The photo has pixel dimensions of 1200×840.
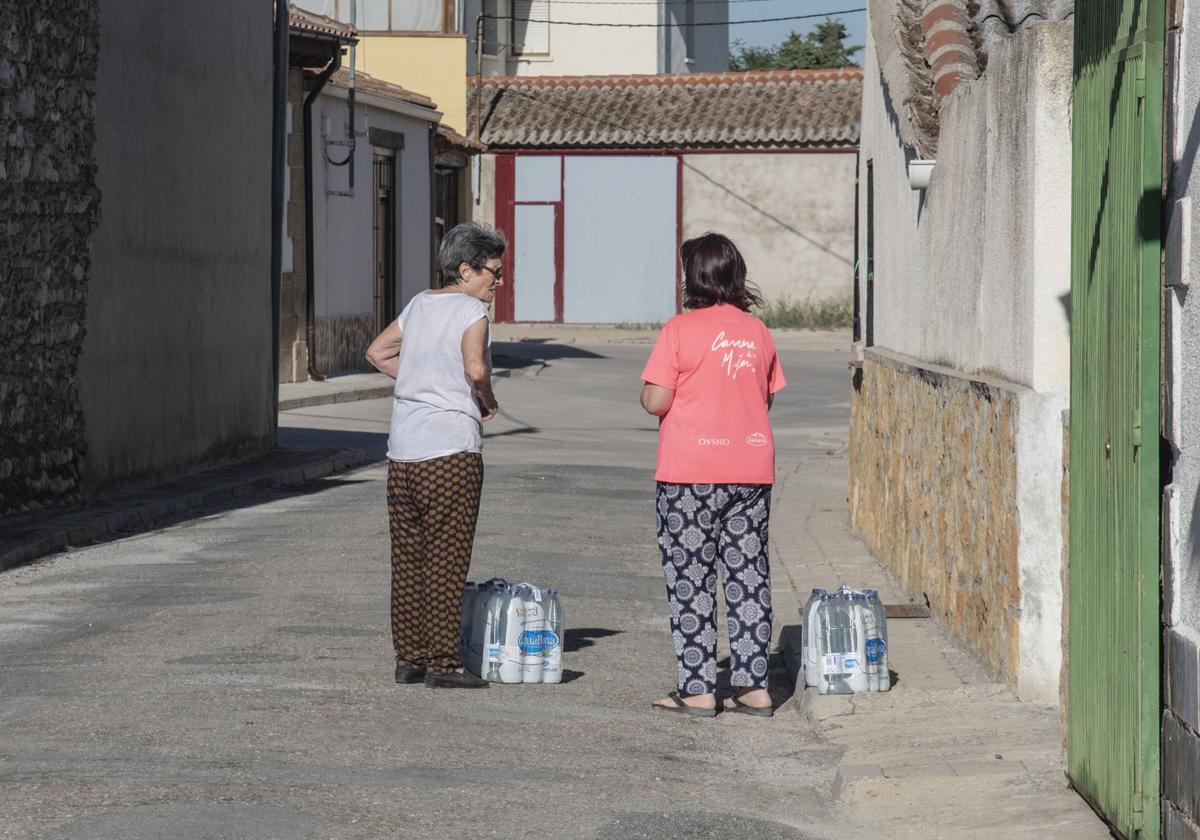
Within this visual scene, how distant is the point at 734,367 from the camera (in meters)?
7.07

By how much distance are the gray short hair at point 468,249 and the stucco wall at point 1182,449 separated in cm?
341

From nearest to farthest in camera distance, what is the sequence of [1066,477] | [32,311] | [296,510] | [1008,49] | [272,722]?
[1066,477], [272,722], [1008,49], [32,311], [296,510]

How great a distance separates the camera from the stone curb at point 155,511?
1130cm

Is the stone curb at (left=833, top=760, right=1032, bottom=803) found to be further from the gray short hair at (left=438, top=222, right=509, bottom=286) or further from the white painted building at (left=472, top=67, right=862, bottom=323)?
the white painted building at (left=472, top=67, right=862, bottom=323)

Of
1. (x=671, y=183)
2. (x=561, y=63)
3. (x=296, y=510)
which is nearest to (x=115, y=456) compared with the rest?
(x=296, y=510)

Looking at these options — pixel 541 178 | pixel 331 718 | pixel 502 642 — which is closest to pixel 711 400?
pixel 502 642

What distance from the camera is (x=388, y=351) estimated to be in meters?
7.80

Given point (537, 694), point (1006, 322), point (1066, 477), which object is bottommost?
point (537, 694)

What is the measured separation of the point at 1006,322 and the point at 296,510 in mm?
7092

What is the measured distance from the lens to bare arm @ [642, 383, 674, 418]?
7066 mm

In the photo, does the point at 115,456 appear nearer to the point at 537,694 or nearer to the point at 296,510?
the point at 296,510

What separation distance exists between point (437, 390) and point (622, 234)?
3443 cm

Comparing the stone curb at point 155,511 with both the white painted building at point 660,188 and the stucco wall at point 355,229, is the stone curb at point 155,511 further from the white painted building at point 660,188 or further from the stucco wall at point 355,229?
the white painted building at point 660,188

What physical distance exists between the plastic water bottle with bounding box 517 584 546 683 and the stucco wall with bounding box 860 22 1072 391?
2.02 meters
